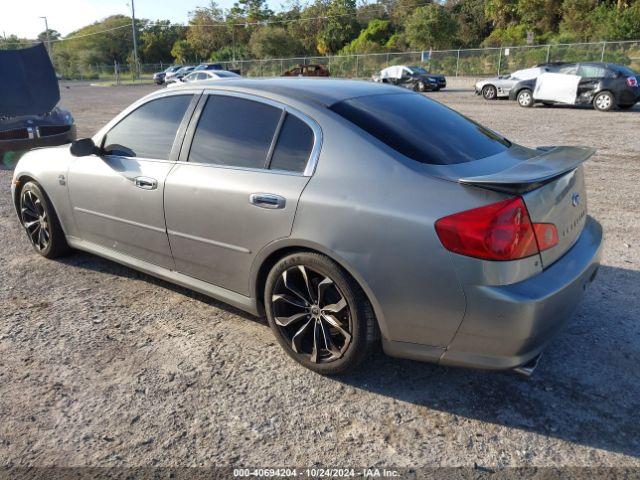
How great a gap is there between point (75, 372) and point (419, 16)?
48.3m

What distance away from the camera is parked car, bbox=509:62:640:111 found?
15.8 m

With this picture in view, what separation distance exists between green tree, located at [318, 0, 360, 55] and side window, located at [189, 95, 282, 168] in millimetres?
65501

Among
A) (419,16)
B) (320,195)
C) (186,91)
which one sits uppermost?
(419,16)

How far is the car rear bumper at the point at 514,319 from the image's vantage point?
2367mm

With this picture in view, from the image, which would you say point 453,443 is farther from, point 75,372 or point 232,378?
point 75,372

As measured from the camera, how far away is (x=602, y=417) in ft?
8.55

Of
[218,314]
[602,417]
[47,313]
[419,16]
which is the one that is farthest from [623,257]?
[419,16]

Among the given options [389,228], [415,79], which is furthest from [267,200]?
[415,79]

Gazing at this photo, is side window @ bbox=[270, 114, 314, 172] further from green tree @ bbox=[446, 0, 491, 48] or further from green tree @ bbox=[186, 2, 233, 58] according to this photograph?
green tree @ bbox=[186, 2, 233, 58]

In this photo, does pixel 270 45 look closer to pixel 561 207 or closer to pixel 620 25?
pixel 620 25

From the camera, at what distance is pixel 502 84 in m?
21.0

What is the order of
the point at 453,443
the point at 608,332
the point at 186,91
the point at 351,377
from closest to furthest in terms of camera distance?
the point at 453,443 < the point at 351,377 < the point at 608,332 < the point at 186,91

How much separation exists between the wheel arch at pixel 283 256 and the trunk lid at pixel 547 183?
2.24 feet

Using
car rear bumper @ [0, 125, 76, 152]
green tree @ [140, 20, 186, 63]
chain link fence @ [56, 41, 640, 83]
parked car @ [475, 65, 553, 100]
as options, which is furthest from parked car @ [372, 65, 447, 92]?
green tree @ [140, 20, 186, 63]
